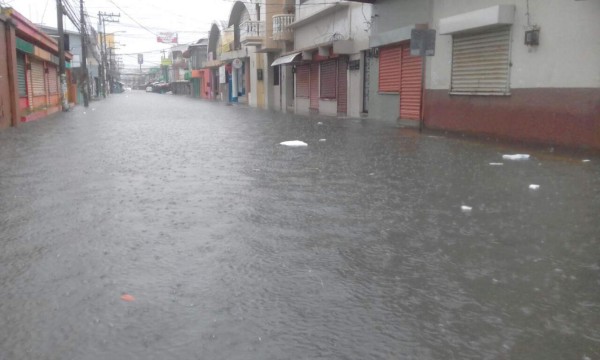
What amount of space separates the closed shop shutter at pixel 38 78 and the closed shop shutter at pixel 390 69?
1414cm

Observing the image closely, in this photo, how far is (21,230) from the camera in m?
4.84

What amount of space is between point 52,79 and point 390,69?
1994 centimetres

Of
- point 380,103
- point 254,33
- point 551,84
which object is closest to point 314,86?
point 380,103

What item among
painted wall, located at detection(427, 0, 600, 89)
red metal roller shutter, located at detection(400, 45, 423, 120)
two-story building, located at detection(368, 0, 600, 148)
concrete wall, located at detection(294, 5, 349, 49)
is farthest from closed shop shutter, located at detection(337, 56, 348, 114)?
painted wall, located at detection(427, 0, 600, 89)

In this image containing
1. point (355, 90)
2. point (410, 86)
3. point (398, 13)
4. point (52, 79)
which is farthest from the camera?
point (52, 79)

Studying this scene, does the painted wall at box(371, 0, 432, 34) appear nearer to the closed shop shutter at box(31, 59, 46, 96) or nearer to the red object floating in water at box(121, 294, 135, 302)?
the red object floating in water at box(121, 294, 135, 302)

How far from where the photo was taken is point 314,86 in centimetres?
2702

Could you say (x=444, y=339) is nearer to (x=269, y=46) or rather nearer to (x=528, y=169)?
(x=528, y=169)

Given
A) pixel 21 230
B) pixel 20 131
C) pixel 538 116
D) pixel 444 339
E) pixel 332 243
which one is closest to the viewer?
pixel 444 339

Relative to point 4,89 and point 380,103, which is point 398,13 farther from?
point 4,89

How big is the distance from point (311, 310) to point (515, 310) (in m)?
1.16

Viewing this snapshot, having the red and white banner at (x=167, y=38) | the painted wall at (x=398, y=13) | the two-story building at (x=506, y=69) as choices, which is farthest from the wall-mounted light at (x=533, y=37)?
the red and white banner at (x=167, y=38)

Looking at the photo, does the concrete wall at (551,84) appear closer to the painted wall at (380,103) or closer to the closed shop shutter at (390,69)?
the closed shop shutter at (390,69)

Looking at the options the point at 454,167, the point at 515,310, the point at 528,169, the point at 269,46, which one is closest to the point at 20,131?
the point at 454,167
